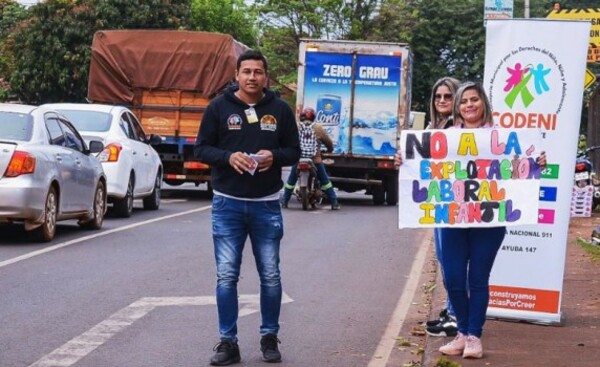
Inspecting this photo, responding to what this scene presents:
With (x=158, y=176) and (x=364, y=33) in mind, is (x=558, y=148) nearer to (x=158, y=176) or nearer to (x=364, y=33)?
(x=158, y=176)

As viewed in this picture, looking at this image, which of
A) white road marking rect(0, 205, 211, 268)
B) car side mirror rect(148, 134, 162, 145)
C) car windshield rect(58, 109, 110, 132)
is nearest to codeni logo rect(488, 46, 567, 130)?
white road marking rect(0, 205, 211, 268)

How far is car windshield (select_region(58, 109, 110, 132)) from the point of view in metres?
19.2

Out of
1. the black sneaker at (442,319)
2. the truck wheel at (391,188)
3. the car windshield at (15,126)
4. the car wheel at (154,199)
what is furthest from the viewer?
the truck wheel at (391,188)

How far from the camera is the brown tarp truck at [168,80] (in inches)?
943

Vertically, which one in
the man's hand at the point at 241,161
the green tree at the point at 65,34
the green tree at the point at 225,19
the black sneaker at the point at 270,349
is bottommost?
the black sneaker at the point at 270,349

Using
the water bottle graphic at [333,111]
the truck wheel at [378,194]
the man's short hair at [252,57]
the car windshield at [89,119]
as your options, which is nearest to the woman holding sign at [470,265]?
the man's short hair at [252,57]

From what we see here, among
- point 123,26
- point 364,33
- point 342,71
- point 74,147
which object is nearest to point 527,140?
point 74,147

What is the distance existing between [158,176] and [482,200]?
13716mm

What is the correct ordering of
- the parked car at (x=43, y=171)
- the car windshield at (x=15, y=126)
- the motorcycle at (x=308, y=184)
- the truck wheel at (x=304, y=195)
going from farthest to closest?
the truck wheel at (x=304, y=195) < the motorcycle at (x=308, y=184) < the car windshield at (x=15, y=126) < the parked car at (x=43, y=171)

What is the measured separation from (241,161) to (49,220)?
7363 millimetres

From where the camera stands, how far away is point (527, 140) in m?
8.29

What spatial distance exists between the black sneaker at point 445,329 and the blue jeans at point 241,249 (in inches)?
52.6

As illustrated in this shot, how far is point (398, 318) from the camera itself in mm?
10031

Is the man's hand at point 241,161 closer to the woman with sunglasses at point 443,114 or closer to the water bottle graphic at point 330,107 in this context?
the woman with sunglasses at point 443,114
